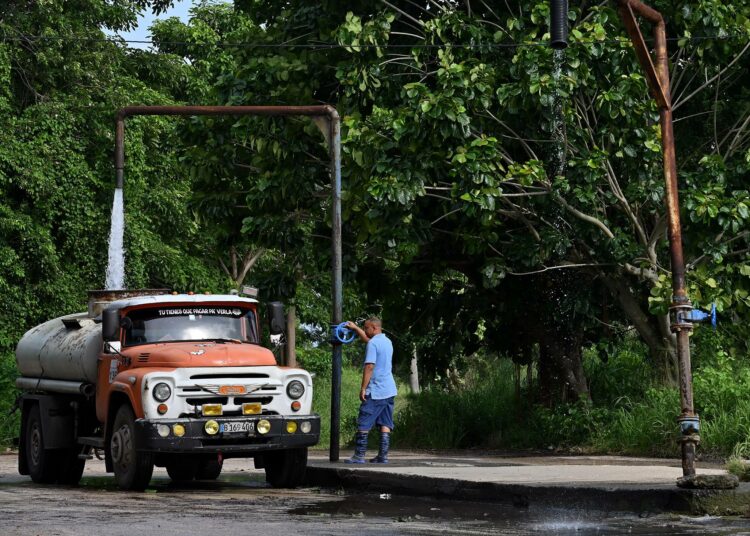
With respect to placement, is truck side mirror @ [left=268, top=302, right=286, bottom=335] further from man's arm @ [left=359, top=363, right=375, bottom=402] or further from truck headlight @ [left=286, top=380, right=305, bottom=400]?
man's arm @ [left=359, top=363, right=375, bottom=402]

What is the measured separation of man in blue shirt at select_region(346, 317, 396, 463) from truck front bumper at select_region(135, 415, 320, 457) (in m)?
1.57

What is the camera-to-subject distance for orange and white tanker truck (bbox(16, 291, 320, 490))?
14914 mm

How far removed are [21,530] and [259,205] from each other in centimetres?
1232

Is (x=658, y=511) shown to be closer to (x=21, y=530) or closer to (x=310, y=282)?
(x=21, y=530)

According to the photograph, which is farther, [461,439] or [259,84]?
[461,439]

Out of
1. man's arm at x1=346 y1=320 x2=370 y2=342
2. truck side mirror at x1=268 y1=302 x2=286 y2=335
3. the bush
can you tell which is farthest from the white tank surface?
the bush

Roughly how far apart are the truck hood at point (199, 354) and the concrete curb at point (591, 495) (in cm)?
215

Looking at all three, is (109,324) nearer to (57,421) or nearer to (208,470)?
(57,421)

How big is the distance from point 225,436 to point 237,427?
0.56 ft

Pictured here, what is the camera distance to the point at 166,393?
1484 centimetres

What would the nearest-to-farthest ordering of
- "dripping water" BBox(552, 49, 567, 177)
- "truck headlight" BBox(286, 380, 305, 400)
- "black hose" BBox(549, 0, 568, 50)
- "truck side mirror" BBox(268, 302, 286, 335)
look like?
"black hose" BBox(549, 0, 568, 50), "truck headlight" BBox(286, 380, 305, 400), "truck side mirror" BBox(268, 302, 286, 335), "dripping water" BBox(552, 49, 567, 177)

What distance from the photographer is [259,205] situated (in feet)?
74.0

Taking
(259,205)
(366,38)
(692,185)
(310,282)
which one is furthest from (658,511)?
(310,282)

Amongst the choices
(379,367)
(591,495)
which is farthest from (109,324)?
(591,495)
